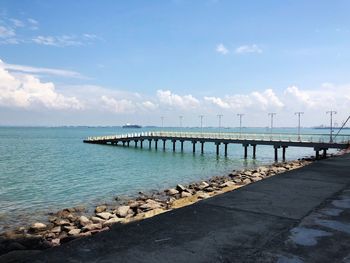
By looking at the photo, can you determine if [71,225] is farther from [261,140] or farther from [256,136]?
[256,136]

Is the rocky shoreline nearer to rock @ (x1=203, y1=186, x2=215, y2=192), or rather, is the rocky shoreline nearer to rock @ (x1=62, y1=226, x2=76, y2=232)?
rock @ (x1=62, y1=226, x2=76, y2=232)

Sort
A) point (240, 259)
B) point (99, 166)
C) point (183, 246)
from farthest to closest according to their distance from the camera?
point (99, 166), point (183, 246), point (240, 259)

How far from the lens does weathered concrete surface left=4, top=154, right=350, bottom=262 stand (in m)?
4.60

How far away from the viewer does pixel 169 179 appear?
28484 millimetres

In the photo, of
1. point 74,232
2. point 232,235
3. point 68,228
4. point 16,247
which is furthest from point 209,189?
point 232,235

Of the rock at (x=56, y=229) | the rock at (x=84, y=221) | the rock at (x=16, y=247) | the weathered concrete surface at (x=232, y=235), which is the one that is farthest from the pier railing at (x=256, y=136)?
the rock at (x=16, y=247)

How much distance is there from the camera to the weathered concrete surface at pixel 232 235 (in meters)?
4.60

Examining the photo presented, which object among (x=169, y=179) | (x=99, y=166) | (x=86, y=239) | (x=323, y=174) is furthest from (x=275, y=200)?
(x=99, y=166)

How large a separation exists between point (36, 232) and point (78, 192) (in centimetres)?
927

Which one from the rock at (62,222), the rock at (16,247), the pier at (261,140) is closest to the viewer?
the rock at (16,247)

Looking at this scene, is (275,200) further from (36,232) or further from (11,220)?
(11,220)

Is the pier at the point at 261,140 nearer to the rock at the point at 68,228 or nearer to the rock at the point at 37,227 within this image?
the rock at the point at 68,228

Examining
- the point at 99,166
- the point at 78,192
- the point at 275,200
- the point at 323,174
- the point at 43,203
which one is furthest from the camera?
the point at 99,166

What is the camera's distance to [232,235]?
5.48 m
